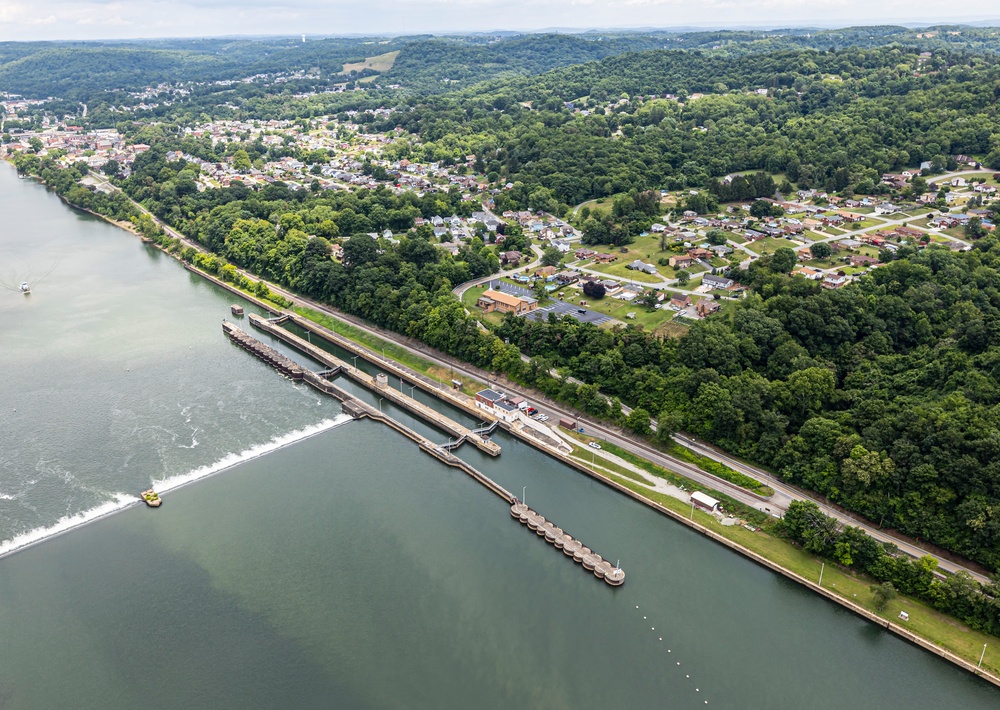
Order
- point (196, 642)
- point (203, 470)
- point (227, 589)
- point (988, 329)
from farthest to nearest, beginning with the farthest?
point (988, 329) → point (203, 470) → point (227, 589) → point (196, 642)

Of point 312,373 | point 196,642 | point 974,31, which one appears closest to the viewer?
point 196,642

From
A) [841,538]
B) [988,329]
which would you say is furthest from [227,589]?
[988,329]

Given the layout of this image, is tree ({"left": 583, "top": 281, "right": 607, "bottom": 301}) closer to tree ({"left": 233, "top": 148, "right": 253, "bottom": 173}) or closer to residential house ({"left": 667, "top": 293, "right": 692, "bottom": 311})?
residential house ({"left": 667, "top": 293, "right": 692, "bottom": 311})

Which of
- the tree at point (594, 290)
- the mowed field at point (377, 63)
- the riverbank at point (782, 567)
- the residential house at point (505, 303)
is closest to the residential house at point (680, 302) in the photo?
the tree at point (594, 290)

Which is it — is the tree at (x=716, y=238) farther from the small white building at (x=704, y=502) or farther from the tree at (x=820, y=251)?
the small white building at (x=704, y=502)

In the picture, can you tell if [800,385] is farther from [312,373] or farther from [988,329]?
[312,373]
